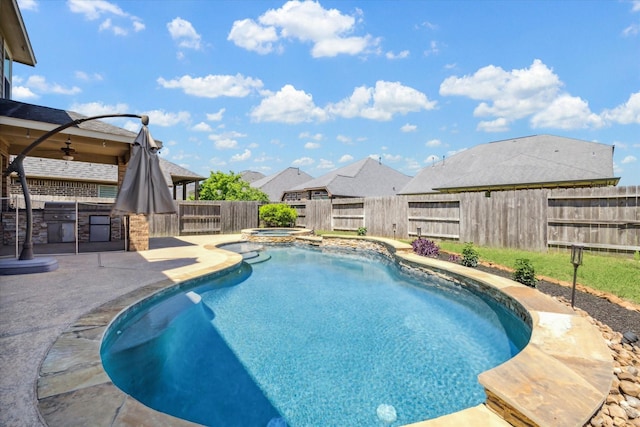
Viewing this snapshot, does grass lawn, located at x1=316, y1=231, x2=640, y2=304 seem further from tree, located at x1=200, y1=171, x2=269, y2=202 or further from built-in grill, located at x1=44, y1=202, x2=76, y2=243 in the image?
tree, located at x1=200, y1=171, x2=269, y2=202

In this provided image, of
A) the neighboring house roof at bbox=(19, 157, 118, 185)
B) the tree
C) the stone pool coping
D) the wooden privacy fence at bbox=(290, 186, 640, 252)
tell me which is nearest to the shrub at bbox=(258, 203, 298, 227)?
the wooden privacy fence at bbox=(290, 186, 640, 252)

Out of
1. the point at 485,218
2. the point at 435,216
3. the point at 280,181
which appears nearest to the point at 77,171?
the point at 435,216

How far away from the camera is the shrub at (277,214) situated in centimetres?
1803

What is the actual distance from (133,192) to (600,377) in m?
7.05

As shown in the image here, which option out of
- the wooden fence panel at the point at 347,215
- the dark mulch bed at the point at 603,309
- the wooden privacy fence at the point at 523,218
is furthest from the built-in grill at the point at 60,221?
the dark mulch bed at the point at 603,309

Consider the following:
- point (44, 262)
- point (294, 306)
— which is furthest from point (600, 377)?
point (44, 262)

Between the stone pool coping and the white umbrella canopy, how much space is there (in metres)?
2.49

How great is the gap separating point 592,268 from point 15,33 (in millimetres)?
16676

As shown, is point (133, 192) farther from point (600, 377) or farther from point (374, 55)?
point (374, 55)

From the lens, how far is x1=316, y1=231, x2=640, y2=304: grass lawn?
5379 mm

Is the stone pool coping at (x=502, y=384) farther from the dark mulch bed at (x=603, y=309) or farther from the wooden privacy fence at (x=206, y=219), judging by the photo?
the wooden privacy fence at (x=206, y=219)

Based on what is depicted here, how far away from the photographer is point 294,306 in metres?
5.93

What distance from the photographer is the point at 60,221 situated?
10602 mm

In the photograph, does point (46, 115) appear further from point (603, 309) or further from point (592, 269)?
point (592, 269)
